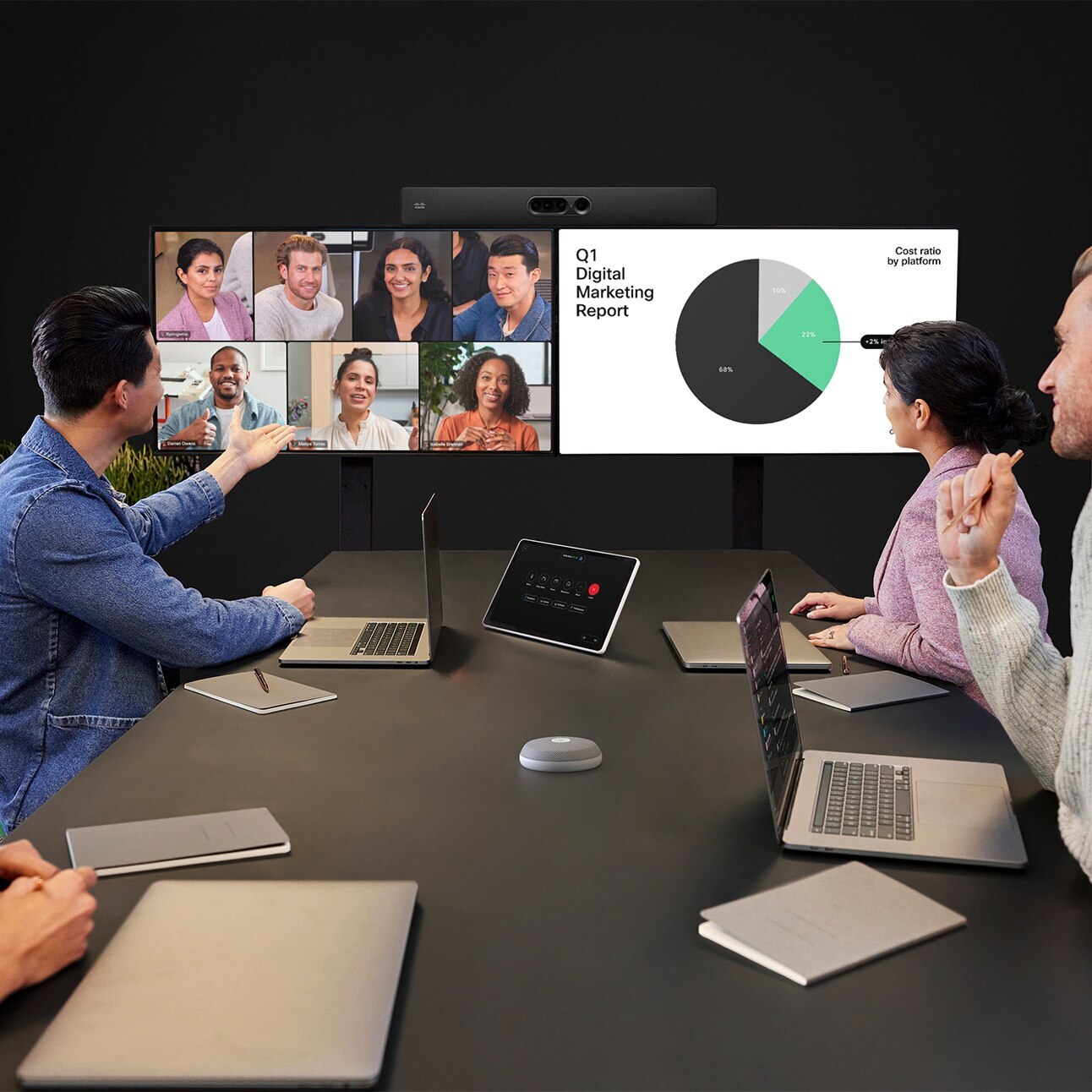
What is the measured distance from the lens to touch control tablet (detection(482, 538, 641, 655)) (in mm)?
2191

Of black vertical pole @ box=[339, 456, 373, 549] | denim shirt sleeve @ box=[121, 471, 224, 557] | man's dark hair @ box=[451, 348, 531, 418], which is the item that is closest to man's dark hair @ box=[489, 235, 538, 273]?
man's dark hair @ box=[451, 348, 531, 418]

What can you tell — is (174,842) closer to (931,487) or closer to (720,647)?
(720,647)

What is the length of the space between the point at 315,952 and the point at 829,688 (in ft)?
3.58

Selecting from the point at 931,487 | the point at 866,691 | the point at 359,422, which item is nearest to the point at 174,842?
the point at 866,691

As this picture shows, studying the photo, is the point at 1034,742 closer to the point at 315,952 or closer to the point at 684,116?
the point at 315,952

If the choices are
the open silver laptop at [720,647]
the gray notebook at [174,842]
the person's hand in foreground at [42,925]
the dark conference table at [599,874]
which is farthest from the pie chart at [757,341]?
the person's hand in foreground at [42,925]

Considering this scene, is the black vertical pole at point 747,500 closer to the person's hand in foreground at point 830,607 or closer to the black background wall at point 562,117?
the person's hand in foreground at point 830,607

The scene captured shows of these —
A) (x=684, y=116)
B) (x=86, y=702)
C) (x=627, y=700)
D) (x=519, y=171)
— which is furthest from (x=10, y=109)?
(x=627, y=700)

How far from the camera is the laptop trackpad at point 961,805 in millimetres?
1301

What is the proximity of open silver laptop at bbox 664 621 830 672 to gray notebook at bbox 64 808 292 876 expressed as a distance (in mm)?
886

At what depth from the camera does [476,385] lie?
140 inches

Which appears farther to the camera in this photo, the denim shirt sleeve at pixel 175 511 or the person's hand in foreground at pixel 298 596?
the denim shirt sleeve at pixel 175 511

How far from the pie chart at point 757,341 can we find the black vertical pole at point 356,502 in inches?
40.9

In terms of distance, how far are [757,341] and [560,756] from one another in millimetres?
2314
